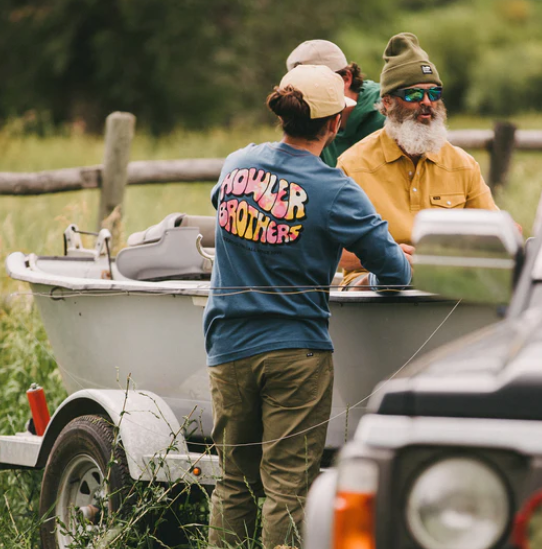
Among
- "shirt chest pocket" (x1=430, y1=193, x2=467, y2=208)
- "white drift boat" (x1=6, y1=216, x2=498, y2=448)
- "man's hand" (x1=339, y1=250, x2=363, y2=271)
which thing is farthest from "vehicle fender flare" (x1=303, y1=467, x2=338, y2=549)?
"shirt chest pocket" (x1=430, y1=193, x2=467, y2=208)

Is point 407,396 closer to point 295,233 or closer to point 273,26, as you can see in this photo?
point 295,233

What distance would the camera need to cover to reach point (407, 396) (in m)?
1.83

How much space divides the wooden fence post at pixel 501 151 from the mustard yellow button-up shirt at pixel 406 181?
5984 millimetres

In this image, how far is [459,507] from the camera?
1691 millimetres

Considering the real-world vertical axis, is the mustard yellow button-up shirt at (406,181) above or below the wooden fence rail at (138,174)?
below

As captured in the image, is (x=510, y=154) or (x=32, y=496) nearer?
(x=32, y=496)

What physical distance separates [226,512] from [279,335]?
0.71m

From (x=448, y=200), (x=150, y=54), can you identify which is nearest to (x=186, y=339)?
(x=448, y=200)

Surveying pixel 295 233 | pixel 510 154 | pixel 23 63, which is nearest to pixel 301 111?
pixel 295 233

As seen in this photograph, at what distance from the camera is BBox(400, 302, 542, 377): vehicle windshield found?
188cm

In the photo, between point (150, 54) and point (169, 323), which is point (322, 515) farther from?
point (150, 54)

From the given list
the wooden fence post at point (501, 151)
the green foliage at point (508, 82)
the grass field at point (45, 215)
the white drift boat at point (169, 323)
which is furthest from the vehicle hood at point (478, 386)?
the green foliage at point (508, 82)

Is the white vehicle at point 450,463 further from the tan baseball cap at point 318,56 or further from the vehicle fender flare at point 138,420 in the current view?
the tan baseball cap at point 318,56

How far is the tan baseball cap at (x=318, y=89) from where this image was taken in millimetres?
3434
